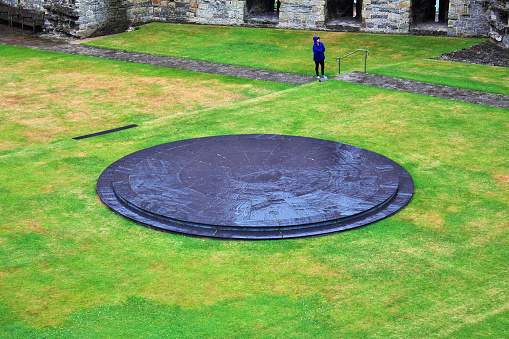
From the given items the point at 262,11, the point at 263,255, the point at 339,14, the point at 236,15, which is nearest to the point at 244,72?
the point at 236,15

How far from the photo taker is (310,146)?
11992mm

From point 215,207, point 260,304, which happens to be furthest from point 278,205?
point 260,304

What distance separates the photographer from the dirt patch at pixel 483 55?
19234 millimetres

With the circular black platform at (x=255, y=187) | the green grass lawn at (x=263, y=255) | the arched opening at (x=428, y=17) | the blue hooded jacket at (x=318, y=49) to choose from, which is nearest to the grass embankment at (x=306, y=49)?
the arched opening at (x=428, y=17)

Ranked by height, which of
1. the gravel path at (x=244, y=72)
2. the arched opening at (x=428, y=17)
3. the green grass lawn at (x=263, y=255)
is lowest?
the green grass lawn at (x=263, y=255)

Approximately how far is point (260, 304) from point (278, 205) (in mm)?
2517

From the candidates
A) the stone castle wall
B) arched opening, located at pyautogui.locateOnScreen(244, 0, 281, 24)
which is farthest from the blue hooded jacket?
arched opening, located at pyautogui.locateOnScreen(244, 0, 281, 24)

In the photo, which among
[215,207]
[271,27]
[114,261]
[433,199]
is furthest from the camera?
[271,27]

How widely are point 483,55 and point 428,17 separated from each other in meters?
4.95

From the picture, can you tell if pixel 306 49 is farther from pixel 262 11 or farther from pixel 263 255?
pixel 263 255

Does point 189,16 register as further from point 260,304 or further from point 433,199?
point 260,304

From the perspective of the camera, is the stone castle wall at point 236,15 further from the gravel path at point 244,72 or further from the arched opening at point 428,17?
the gravel path at point 244,72

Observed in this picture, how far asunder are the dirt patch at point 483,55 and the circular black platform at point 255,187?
9.55m

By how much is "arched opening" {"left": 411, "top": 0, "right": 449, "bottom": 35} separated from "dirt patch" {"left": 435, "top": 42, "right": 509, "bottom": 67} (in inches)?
85.7
